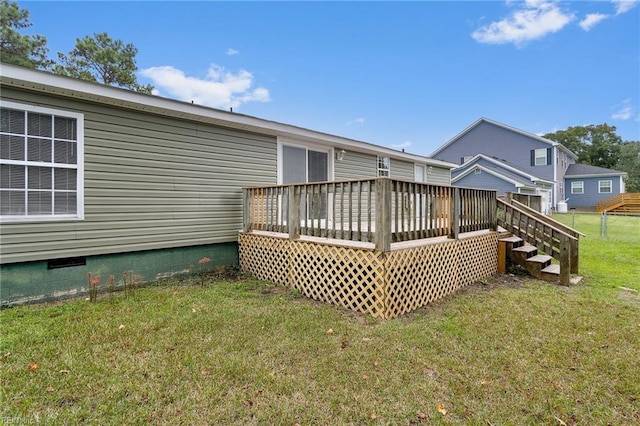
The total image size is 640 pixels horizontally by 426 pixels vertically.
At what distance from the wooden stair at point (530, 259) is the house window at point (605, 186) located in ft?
98.1

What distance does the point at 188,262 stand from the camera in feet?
20.5

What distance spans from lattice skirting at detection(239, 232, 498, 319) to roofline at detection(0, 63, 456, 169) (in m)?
2.41

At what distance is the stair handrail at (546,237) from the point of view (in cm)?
592

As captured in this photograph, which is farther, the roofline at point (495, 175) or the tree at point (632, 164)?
the tree at point (632, 164)

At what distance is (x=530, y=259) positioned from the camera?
262 inches

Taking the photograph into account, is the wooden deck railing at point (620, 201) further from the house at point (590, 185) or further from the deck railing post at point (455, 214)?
the deck railing post at point (455, 214)

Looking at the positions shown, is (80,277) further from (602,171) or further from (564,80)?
(602,171)

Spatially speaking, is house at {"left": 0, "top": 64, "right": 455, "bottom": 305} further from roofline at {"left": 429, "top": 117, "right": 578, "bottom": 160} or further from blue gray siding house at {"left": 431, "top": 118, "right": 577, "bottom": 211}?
roofline at {"left": 429, "top": 117, "right": 578, "bottom": 160}

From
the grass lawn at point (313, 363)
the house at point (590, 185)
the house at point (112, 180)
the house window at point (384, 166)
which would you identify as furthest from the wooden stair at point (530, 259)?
the house at point (590, 185)

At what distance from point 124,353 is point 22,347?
1067 millimetres

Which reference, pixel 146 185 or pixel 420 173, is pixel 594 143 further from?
pixel 146 185

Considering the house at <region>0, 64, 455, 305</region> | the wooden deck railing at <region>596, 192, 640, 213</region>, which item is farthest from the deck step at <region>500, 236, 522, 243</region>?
the wooden deck railing at <region>596, 192, 640, 213</region>

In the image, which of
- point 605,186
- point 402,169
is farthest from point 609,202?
point 402,169

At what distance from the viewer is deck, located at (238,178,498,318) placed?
13.9 ft
